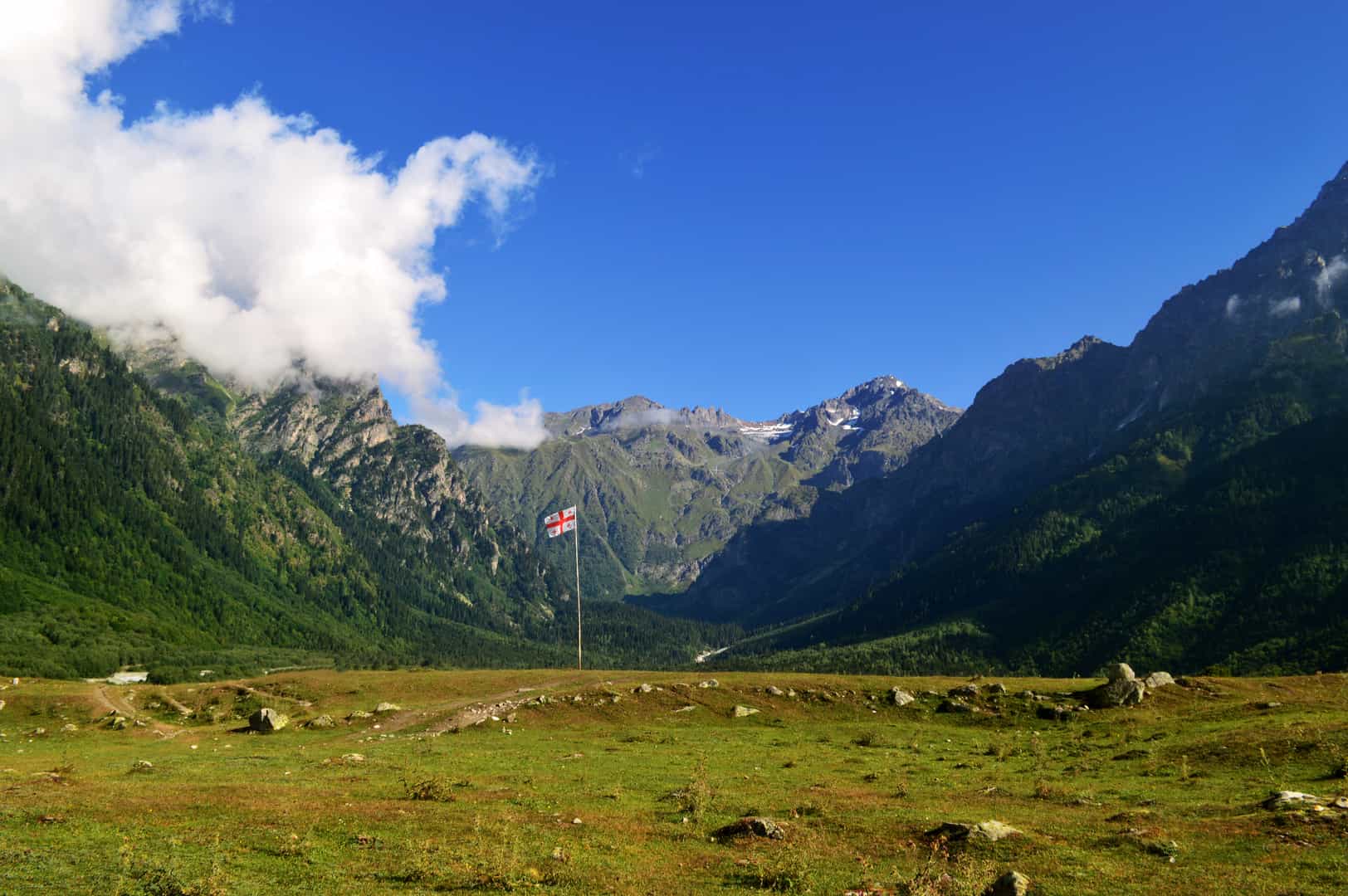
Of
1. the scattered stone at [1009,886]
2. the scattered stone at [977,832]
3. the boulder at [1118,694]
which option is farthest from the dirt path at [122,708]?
the boulder at [1118,694]

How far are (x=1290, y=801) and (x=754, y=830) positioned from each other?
67.3 feet

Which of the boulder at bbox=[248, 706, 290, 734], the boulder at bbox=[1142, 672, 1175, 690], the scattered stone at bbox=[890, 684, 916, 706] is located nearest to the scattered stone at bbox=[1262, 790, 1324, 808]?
the boulder at bbox=[1142, 672, 1175, 690]

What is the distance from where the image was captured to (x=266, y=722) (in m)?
67.2

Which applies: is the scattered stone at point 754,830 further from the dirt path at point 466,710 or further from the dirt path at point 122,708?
the dirt path at point 122,708

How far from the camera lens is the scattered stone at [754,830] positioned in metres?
28.4

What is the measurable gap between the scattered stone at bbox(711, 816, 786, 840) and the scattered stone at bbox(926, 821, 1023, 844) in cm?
553

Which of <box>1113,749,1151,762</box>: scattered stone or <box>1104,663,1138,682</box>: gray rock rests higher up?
<box>1104,663,1138,682</box>: gray rock

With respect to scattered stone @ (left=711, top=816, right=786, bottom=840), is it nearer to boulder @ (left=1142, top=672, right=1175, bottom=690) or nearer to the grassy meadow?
the grassy meadow

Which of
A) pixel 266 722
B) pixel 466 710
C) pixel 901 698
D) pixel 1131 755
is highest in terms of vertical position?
pixel 1131 755

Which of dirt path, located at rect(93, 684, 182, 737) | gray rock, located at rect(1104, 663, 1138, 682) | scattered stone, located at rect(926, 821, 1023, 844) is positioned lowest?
dirt path, located at rect(93, 684, 182, 737)

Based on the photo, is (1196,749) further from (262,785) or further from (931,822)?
(262,785)

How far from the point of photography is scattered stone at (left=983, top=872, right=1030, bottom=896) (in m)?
21.2

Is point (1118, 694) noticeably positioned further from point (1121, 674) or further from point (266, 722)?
point (266, 722)

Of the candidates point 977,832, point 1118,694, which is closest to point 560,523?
point 1118,694
